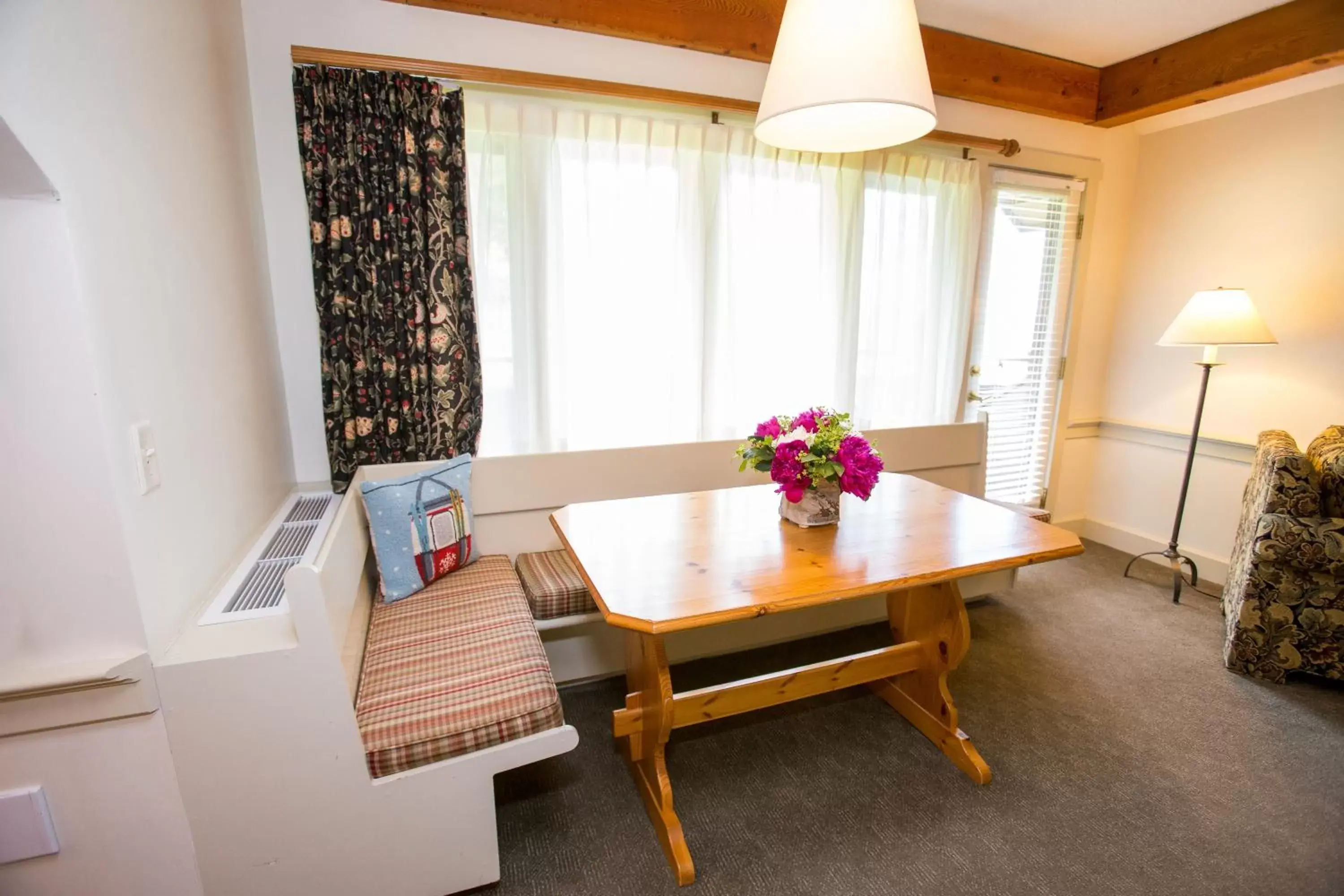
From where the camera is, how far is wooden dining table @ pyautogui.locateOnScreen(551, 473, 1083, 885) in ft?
4.85

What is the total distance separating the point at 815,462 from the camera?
6.14ft

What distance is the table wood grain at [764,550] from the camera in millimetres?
1428

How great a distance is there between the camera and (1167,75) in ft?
10.0

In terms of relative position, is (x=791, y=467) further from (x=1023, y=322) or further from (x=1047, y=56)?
(x=1047, y=56)

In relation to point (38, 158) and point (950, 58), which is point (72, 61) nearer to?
point (38, 158)

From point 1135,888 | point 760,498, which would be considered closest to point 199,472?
point 760,498

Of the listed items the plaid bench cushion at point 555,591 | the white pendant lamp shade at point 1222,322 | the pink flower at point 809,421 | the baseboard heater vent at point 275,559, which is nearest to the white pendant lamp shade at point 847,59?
the pink flower at point 809,421

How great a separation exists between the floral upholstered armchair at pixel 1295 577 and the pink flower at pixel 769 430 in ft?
7.11

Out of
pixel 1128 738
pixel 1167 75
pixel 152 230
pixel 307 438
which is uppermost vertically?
pixel 1167 75

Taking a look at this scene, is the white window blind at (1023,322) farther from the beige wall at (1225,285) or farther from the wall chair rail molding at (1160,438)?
the beige wall at (1225,285)

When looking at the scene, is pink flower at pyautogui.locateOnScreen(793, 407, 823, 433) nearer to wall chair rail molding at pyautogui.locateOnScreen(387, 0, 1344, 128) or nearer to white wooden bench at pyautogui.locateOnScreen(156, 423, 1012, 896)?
white wooden bench at pyautogui.locateOnScreen(156, 423, 1012, 896)

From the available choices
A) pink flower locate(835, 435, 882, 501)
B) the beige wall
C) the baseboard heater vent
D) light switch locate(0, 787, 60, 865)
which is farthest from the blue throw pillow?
the beige wall

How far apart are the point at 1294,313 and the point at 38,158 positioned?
4.78 metres

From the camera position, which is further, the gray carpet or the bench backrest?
the bench backrest
